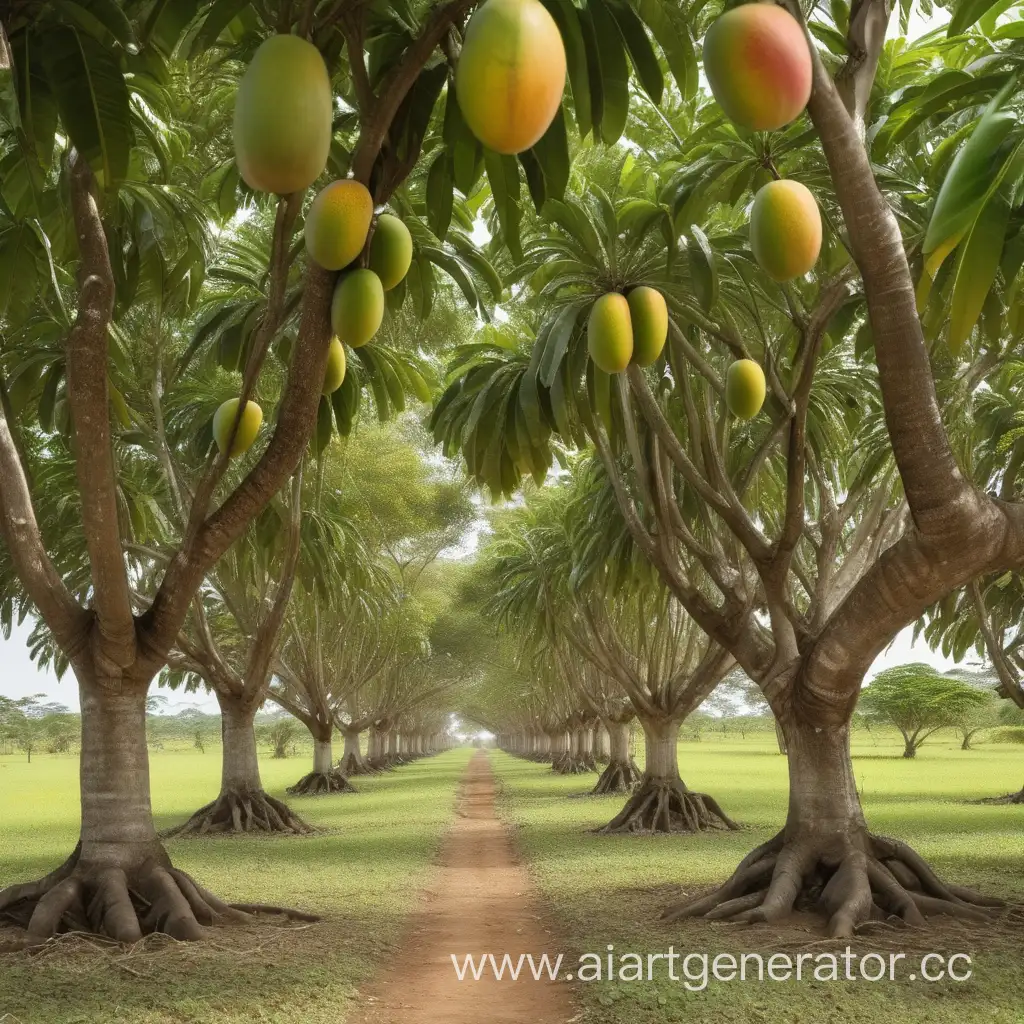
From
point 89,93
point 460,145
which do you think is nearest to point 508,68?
point 460,145

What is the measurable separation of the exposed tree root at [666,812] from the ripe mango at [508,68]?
12461 millimetres

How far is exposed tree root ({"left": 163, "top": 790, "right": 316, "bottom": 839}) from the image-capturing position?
14.4 m

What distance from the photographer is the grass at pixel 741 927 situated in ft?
14.7

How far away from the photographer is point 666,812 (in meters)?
13.6

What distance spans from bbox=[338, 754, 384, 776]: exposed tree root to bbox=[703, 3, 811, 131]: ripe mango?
28.5 metres

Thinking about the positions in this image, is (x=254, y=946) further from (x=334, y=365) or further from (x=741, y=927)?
(x=334, y=365)

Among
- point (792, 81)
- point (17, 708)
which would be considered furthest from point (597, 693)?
point (17, 708)

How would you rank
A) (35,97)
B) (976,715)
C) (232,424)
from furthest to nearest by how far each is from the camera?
(976,715) < (232,424) < (35,97)

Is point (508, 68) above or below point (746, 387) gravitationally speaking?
below

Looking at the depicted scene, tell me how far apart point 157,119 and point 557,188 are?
13.2 ft

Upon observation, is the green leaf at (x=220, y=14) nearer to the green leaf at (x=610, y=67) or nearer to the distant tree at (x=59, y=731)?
the green leaf at (x=610, y=67)

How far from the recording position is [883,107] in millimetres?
5613

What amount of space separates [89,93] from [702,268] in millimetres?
3439

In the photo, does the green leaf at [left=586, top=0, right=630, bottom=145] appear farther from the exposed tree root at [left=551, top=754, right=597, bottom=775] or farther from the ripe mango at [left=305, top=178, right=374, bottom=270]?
the exposed tree root at [left=551, top=754, right=597, bottom=775]
